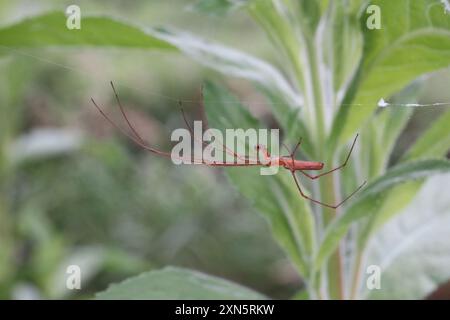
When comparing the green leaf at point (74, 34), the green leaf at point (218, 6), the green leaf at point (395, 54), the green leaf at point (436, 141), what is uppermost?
the green leaf at point (218, 6)

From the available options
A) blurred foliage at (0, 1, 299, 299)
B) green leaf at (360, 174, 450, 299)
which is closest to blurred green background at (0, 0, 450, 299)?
blurred foliage at (0, 1, 299, 299)

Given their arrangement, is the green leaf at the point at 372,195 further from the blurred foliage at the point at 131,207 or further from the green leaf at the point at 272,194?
the blurred foliage at the point at 131,207

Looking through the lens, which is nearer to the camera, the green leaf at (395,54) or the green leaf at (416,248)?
the green leaf at (395,54)

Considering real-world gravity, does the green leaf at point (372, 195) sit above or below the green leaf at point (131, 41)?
below

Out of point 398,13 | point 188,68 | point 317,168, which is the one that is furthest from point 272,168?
point 188,68

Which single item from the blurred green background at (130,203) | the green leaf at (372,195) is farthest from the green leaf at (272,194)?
the blurred green background at (130,203)

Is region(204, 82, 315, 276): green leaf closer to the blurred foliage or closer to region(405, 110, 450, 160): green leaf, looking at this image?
region(405, 110, 450, 160): green leaf

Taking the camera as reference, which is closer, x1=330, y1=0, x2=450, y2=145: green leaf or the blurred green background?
x1=330, y1=0, x2=450, y2=145: green leaf
